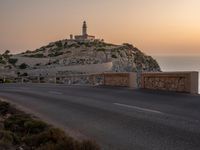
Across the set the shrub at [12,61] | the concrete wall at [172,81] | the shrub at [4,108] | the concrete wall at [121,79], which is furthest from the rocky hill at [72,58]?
the shrub at [4,108]

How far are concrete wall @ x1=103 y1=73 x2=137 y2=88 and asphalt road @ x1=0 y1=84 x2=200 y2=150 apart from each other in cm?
621

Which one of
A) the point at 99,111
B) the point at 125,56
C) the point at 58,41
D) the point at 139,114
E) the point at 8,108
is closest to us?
the point at 139,114

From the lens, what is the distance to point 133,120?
37.2 feet

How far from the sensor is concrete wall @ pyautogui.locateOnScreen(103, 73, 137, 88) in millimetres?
23547

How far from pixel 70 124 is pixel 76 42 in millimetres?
147172

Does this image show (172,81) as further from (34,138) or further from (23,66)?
(23,66)

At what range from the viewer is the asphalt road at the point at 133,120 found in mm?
8656

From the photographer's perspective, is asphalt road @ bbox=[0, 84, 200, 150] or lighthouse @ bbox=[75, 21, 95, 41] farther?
lighthouse @ bbox=[75, 21, 95, 41]

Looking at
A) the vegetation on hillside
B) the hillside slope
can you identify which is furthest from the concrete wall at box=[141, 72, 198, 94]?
the hillside slope

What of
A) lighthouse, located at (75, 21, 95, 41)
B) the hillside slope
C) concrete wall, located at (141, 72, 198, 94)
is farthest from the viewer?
lighthouse, located at (75, 21, 95, 41)

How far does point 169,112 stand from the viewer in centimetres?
1248

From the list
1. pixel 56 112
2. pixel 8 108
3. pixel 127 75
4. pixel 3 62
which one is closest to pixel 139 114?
pixel 56 112

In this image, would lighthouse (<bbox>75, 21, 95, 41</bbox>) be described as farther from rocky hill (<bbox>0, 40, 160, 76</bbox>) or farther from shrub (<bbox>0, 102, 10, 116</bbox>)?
shrub (<bbox>0, 102, 10, 116</bbox>)

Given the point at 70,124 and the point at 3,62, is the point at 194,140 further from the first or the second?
the point at 3,62
